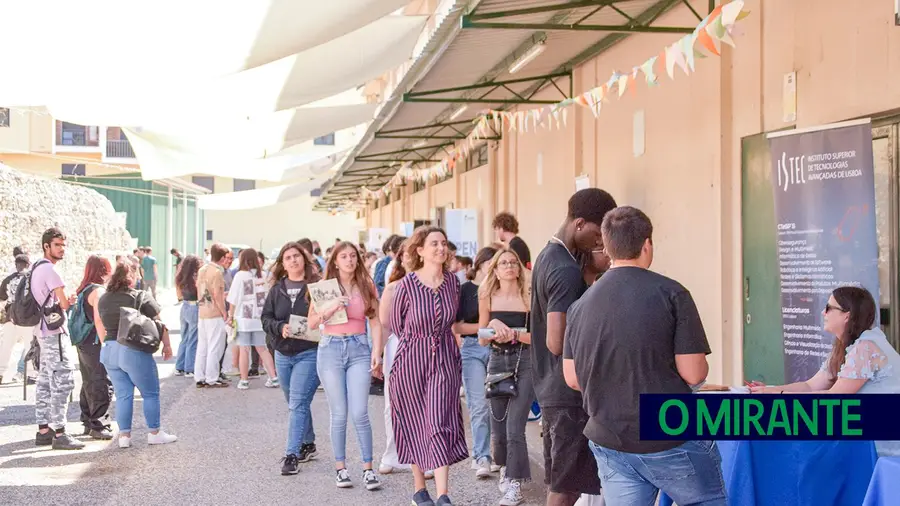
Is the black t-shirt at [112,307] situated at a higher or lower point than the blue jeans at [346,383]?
higher

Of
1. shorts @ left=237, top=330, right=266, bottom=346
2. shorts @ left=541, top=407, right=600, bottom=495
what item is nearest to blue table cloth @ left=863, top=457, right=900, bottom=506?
shorts @ left=541, top=407, right=600, bottom=495

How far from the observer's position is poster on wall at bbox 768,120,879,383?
619 cm

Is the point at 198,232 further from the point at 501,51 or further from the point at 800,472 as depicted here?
the point at 800,472

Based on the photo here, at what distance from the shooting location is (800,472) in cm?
477

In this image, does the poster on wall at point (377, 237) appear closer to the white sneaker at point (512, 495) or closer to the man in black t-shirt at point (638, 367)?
the white sneaker at point (512, 495)

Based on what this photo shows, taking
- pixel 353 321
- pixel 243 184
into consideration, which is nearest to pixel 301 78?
pixel 353 321

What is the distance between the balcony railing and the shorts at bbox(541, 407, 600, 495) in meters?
56.5

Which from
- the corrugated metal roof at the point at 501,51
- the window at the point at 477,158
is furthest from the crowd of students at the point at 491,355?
the window at the point at 477,158

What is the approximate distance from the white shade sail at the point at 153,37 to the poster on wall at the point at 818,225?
3494 mm

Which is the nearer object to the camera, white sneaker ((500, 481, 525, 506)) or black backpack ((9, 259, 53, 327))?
white sneaker ((500, 481, 525, 506))

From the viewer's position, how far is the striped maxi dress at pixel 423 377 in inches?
261

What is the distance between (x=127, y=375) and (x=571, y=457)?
17.1 ft

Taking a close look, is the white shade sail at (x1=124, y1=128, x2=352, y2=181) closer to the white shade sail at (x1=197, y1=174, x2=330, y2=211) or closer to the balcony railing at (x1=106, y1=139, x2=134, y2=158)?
the white shade sail at (x1=197, y1=174, x2=330, y2=211)

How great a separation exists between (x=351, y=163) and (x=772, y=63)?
49.9ft
